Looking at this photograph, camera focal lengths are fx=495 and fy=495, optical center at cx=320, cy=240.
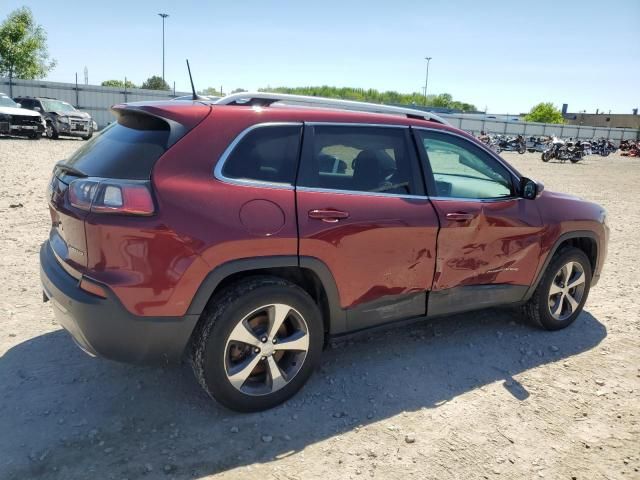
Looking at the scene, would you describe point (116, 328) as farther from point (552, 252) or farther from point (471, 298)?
point (552, 252)

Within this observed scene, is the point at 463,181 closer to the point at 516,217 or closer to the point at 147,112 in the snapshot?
the point at 516,217

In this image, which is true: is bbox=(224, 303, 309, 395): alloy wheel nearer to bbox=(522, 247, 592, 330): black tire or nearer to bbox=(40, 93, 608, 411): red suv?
bbox=(40, 93, 608, 411): red suv

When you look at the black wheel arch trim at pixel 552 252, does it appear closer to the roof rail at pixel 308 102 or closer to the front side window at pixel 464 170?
the front side window at pixel 464 170

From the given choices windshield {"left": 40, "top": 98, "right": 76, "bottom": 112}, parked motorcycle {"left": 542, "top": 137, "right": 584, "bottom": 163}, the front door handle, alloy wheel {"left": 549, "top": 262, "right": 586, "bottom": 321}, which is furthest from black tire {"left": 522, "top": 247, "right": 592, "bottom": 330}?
parked motorcycle {"left": 542, "top": 137, "right": 584, "bottom": 163}

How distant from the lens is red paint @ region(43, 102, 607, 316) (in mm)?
2467

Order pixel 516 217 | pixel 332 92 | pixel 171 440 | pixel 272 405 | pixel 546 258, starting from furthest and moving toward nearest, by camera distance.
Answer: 1. pixel 332 92
2. pixel 546 258
3. pixel 516 217
4. pixel 272 405
5. pixel 171 440

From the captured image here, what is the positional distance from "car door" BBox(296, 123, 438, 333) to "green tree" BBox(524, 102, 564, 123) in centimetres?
10509

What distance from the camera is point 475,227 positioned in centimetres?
352

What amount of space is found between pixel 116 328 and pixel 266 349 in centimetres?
83

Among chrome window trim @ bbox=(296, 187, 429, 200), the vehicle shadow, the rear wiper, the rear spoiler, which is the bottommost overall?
the vehicle shadow

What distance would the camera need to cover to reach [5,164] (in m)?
12.1

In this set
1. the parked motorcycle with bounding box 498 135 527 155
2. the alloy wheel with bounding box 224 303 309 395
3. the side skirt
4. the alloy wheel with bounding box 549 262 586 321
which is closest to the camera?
the alloy wheel with bounding box 224 303 309 395

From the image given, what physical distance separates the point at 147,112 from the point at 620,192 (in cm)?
1556

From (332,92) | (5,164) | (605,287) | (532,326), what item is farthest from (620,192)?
(332,92)
